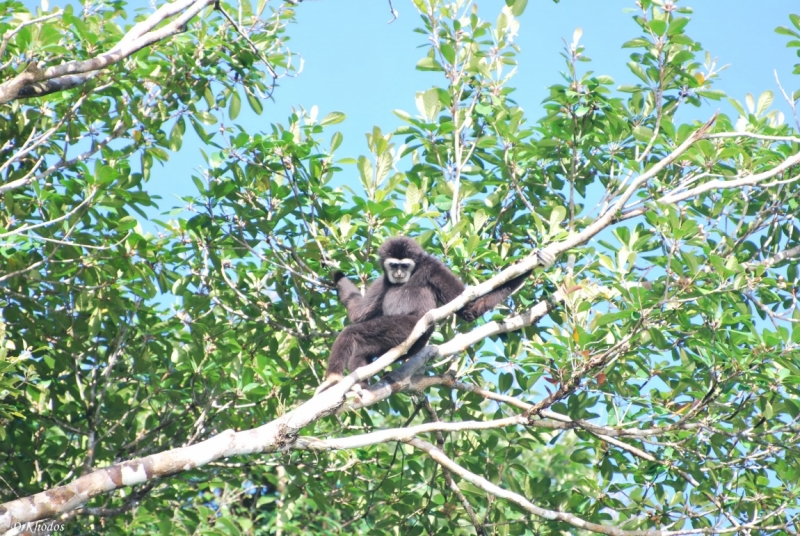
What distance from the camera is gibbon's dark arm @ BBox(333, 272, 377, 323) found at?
7805 millimetres

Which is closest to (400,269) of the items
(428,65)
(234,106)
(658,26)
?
(428,65)

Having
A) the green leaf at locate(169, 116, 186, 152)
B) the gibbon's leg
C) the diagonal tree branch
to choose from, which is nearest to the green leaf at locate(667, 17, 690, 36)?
the gibbon's leg

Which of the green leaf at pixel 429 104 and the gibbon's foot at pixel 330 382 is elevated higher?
the green leaf at pixel 429 104

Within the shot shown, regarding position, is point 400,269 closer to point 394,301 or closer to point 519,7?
point 394,301

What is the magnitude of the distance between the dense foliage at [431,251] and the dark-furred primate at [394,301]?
306 millimetres

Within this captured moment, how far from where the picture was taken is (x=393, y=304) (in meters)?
8.07

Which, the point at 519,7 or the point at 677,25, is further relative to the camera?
the point at 519,7

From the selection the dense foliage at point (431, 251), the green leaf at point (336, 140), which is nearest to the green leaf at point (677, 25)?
the dense foliage at point (431, 251)

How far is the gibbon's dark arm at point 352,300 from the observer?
25.6 ft

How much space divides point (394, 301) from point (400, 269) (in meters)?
0.33

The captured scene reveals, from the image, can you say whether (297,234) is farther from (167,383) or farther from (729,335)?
(729,335)

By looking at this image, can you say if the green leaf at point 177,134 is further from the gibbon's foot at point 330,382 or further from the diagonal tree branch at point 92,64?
the gibbon's foot at point 330,382

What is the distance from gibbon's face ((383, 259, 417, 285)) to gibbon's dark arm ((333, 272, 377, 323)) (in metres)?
0.35

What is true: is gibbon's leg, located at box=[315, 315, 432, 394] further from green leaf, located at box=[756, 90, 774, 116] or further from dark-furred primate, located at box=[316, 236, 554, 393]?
green leaf, located at box=[756, 90, 774, 116]
